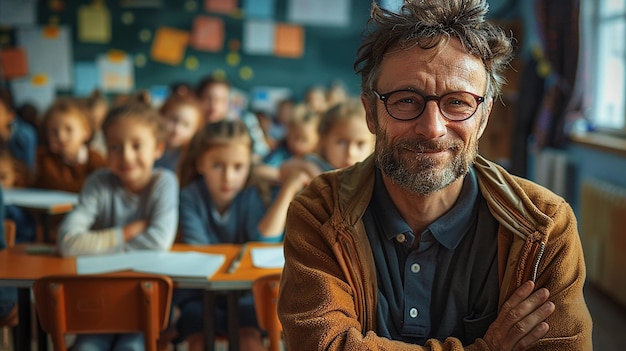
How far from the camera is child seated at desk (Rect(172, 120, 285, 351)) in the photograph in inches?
114

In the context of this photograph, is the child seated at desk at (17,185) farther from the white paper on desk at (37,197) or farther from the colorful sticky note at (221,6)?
the colorful sticky note at (221,6)

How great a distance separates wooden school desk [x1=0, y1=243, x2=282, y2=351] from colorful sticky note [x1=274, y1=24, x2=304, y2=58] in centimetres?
528

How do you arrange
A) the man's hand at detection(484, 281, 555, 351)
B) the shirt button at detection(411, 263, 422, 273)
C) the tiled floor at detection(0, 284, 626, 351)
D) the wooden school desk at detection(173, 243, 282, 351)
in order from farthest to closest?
the tiled floor at detection(0, 284, 626, 351), the wooden school desk at detection(173, 243, 282, 351), the shirt button at detection(411, 263, 422, 273), the man's hand at detection(484, 281, 555, 351)

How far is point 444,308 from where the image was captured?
1.48 m

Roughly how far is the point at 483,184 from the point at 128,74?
6.65 m

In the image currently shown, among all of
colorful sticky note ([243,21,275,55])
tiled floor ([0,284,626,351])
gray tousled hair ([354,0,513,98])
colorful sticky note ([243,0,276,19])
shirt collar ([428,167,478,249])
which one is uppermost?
colorful sticky note ([243,0,276,19])

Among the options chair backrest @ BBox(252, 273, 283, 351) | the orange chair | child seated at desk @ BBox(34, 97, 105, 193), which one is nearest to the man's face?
chair backrest @ BBox(252, 273, 283, 351)

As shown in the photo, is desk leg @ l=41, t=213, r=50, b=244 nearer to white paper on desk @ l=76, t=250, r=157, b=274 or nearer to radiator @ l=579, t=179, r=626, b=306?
white paper on desk @ l=76, t=250, r=157, b=274

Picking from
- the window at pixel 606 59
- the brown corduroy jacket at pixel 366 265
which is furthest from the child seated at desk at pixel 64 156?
the window at pixel 606 59

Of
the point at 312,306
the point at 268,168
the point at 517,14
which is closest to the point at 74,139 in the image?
the point at 268,168

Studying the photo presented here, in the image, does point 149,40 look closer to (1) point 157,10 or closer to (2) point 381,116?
(1) point 157,10

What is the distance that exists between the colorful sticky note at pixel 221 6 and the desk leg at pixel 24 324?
5631mm

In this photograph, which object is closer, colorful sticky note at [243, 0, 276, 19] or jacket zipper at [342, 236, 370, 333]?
jacket zipper at [342, 236, 370, 333]

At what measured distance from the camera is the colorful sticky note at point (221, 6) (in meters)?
7.46
